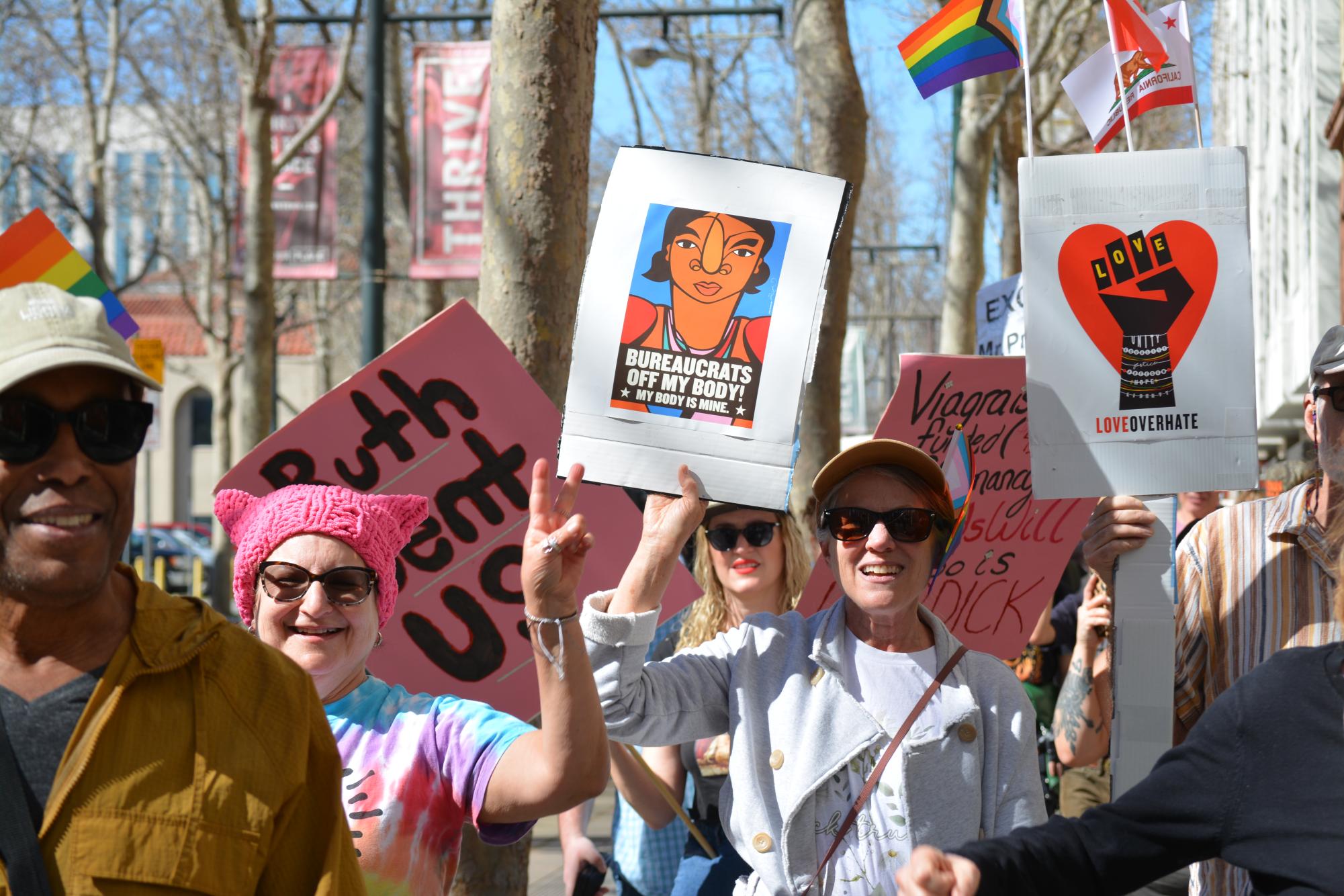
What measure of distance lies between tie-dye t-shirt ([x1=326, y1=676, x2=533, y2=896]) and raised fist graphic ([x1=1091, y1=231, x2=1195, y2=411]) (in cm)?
157

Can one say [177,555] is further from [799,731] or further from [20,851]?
[20,851]

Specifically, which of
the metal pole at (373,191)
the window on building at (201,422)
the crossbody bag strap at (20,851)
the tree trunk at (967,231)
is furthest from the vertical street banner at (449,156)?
the window on building at (201,422)

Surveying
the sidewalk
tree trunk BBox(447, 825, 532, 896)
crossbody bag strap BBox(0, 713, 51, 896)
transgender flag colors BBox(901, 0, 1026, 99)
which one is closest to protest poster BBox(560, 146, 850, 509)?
transgender flag colors BBox(901, 0, 1026, 99)

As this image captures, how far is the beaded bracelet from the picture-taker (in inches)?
92.6

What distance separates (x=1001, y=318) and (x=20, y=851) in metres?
6.61

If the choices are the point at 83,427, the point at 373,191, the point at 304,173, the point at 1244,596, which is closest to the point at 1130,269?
the point at 1244,596

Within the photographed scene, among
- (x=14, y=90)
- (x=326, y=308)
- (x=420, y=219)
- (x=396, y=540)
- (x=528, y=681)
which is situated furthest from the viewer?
(x=326, y=308)

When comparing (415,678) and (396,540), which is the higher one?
(396,540)

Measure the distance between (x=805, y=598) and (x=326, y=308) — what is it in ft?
93.8

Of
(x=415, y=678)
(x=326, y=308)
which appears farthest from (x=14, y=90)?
(x=415, y=678)

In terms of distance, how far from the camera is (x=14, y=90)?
73.6 feet

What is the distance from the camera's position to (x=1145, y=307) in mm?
3227

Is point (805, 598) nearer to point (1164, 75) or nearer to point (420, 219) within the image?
point (1164, 75)

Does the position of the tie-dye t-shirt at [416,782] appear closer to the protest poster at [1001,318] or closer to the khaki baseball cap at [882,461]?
the khaki baseball cap at [882,461]
